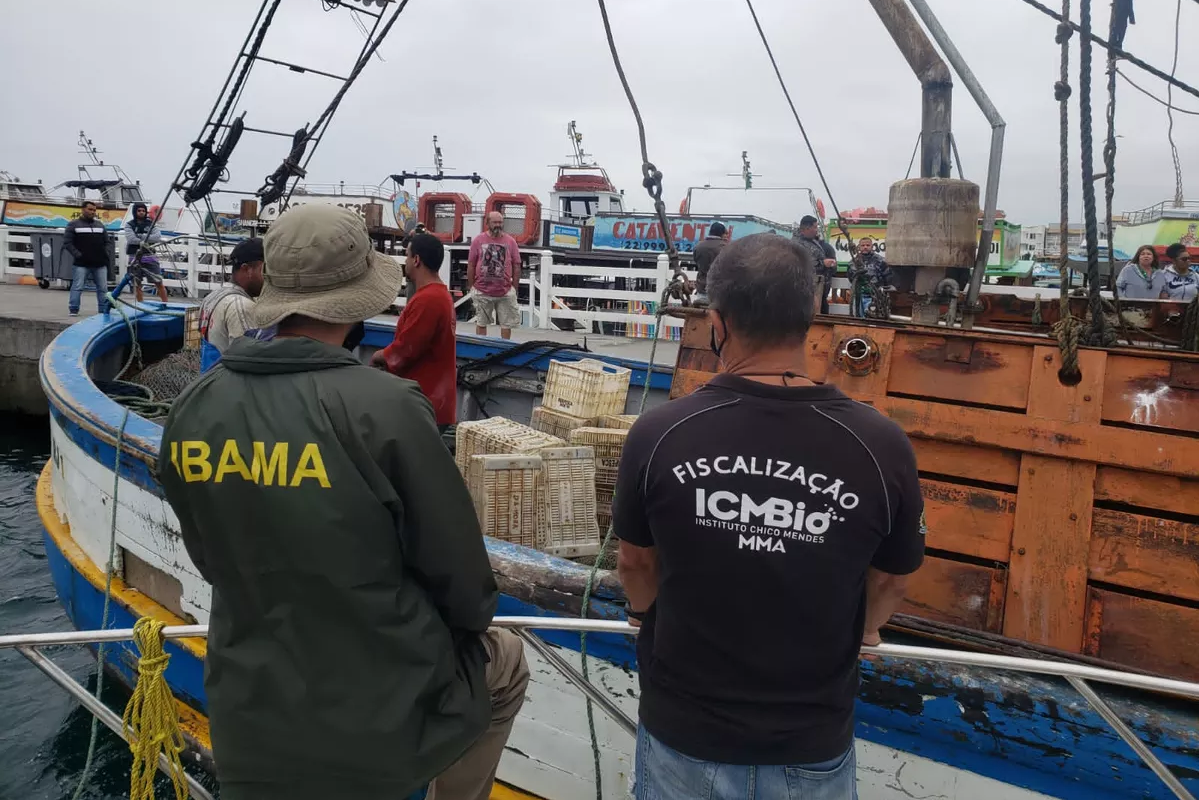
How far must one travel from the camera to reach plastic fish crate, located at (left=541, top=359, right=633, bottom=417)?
524 centimetres

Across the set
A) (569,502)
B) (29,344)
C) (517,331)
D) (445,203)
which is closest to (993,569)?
(569,502)

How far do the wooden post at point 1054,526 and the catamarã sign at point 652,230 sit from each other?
70.1 ft

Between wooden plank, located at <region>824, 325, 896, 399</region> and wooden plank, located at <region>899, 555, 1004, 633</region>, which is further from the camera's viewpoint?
wooden plank, located at <region>824, 325, 896, 399</region>

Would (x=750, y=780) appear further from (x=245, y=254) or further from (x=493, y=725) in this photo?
(x=245, y=254)

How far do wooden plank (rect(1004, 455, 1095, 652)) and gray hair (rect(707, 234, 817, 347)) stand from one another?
179 centimetres

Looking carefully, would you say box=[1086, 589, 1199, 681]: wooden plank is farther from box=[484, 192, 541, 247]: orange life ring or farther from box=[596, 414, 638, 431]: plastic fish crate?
box=[484, 192, 541, 247]: orange life ring

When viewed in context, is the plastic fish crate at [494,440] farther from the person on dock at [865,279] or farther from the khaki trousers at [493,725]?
the person on dock at [865,279]

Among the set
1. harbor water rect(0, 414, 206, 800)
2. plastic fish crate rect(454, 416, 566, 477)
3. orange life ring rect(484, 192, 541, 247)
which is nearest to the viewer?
plastic fish crate rect(454, 416, 566, 477)

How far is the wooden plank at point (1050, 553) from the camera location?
2.86 meters

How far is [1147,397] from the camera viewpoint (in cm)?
286

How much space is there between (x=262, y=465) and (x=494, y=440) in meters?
2.71

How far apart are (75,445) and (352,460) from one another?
4256 mm

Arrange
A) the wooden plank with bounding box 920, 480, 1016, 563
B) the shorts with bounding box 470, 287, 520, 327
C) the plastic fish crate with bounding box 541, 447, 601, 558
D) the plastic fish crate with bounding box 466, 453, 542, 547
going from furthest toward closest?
the shorts with bounding box 470, 287, 520, 327
the plastic fish crate with bounding box 541, 447, 601, 558
the plastic fish crate with bounding box 466, 453, 542, 547
the wooden plank with bounding box 920, 480, 1016, 563

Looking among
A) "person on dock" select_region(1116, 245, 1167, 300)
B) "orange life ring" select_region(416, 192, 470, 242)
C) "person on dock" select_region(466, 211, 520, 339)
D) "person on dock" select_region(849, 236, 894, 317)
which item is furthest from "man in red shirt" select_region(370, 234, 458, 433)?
"orange life ring" select_region(416, 192, 470, 242)
